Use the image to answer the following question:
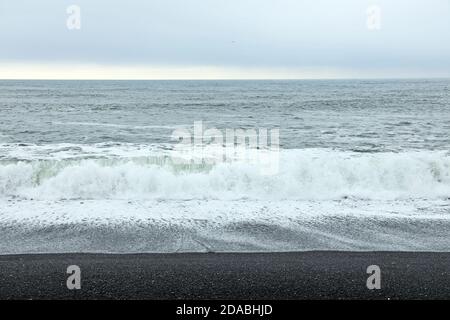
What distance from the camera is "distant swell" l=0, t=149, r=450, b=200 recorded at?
1079cm

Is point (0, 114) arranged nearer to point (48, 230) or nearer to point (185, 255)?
point (48, 230)

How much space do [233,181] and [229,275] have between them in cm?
599

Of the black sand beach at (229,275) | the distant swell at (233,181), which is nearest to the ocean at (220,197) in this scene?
the distant swell at (233,181)

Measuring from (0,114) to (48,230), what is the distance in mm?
27227

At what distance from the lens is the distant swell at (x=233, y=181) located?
35.4 ft

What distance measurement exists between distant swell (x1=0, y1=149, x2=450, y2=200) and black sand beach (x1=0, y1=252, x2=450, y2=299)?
14.1ft

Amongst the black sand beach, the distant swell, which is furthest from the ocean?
the black sand beach

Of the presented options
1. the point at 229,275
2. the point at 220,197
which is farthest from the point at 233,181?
the point at 229,275

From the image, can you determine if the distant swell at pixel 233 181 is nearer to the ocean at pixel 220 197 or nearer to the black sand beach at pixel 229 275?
the ocean at pixel 220 197

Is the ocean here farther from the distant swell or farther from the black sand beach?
the black sand beach

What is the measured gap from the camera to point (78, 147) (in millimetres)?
17422

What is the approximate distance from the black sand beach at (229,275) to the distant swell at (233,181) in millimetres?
4294

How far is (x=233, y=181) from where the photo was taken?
11.4 m
